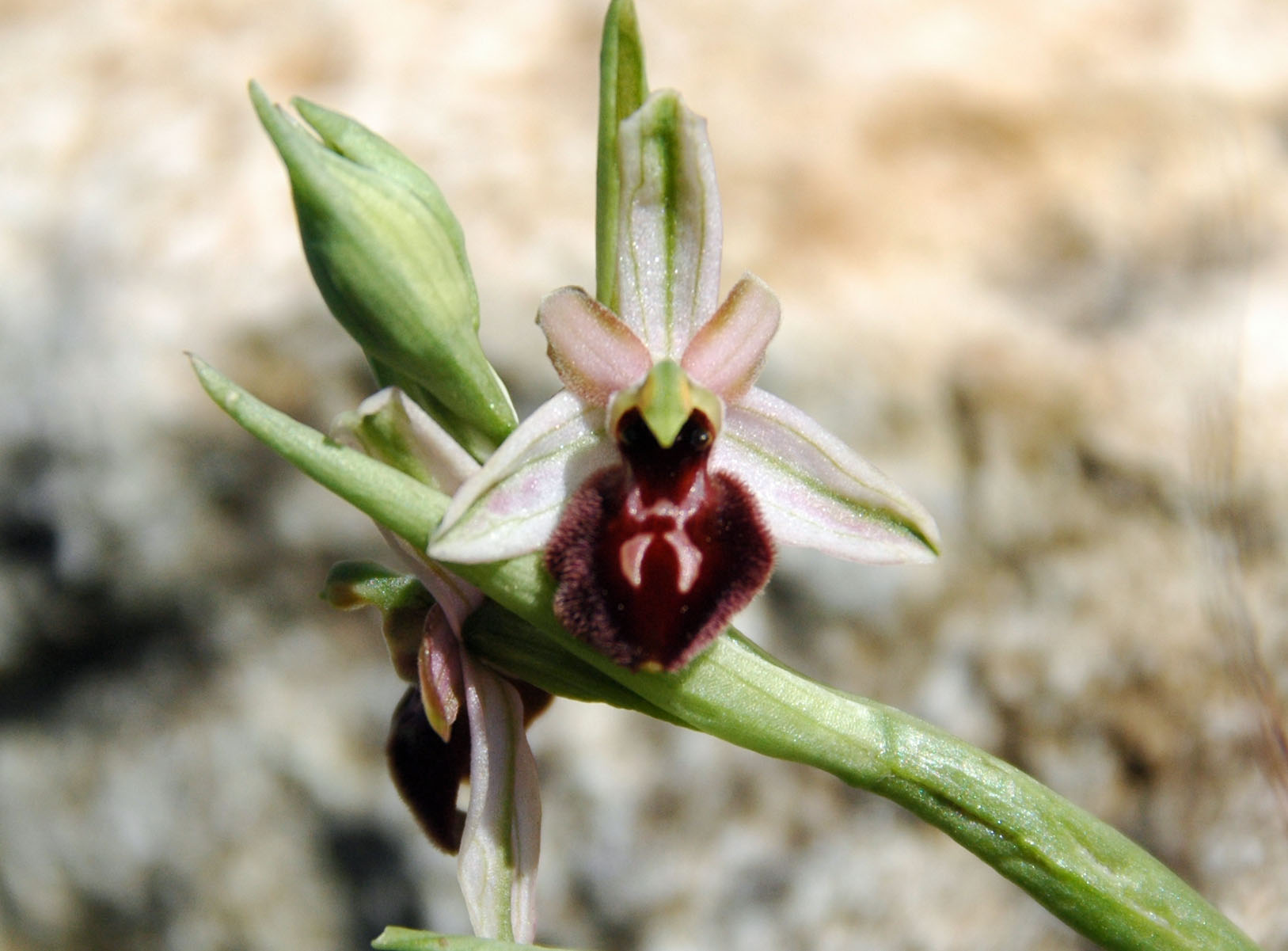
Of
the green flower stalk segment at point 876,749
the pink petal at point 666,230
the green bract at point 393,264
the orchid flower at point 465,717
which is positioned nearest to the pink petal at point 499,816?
the orchid flower at point 465,717

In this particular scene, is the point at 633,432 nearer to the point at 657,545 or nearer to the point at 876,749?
the point at 657,545

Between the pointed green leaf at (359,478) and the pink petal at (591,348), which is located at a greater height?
A: the pink petal at (591,348)

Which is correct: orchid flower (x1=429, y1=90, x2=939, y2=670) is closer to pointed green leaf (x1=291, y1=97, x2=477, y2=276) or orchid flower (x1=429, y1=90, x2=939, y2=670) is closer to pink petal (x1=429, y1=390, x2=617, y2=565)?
pink petal (x1=429, y1=390, x2=617, y2=565)

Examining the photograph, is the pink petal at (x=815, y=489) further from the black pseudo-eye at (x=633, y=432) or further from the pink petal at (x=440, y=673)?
the pink petal at (x=440, y=673)

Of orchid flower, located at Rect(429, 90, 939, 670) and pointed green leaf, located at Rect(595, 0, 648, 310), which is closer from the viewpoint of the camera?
orchid flower, located at Rect(429, 90, 939, 670)

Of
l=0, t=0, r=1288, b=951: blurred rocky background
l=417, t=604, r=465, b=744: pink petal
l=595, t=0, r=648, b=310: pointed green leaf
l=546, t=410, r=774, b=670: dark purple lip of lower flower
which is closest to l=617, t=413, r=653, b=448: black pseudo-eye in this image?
l=546, t=410, r=774, b=670: dark purple lip of lower flower

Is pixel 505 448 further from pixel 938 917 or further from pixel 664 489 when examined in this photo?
pixel 938 917

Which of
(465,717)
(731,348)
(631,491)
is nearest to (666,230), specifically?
(731,348)
